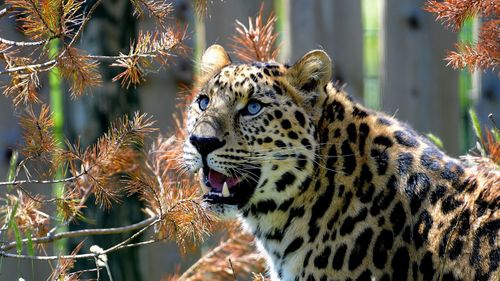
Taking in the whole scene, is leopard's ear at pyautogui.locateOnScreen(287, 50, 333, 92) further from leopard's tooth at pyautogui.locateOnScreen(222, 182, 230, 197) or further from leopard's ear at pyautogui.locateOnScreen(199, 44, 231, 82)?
leopard's tooth at pyautogui.locateOnScreen(222, 182, 230, 197)

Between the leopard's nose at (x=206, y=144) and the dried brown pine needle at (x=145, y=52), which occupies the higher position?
the dried brown pine needle at (x=145, y=52)

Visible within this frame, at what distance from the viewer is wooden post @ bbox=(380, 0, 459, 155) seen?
10086 mm

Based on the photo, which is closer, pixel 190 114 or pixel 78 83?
pixel 78 83

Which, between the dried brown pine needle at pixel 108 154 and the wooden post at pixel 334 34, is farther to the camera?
the wooden post at pixel 334 34

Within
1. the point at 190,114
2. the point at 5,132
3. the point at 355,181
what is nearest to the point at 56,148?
the point at 190,114

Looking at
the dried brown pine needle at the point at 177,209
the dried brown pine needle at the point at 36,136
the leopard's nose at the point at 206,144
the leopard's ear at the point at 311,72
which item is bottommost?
the dried brown pine needle at the point at 177,209

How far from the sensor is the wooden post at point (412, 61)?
10086 mm

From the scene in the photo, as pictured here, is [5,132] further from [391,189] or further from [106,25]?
[391,189]

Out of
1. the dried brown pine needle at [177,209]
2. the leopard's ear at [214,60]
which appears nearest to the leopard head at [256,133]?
the dried brown pine needle at [177,209]

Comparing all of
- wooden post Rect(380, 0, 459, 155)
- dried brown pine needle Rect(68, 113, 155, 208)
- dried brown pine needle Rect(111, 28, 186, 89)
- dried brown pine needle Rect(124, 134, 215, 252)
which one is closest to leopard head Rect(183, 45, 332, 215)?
dried brown pine needle Rect(124, 134, 215, 252)

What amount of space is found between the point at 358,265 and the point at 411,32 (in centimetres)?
591

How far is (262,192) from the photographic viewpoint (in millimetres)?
4949

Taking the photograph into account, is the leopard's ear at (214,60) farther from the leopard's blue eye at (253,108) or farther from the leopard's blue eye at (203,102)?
the leopard's blue eye at (253,108)

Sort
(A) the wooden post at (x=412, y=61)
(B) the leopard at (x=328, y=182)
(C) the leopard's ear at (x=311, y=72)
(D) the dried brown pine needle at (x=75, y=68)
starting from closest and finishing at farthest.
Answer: (D) the dried brown pine needle at (x=75, y=68)
(B) the leopard at (x=328, y=182)
(C) the leopard's ear at (x=311, y=72)
(A) the wooden post at (x=412, y=61)
